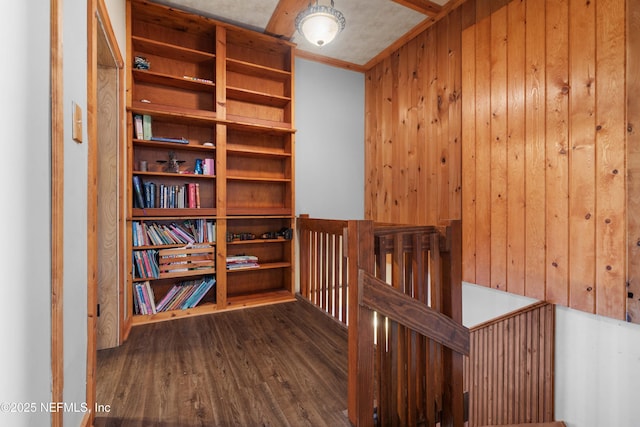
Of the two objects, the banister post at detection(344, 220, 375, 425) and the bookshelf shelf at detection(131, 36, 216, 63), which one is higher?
the bookshelf shelf at detection(131, 36, 216, 63)

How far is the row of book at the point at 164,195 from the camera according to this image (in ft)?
8.29

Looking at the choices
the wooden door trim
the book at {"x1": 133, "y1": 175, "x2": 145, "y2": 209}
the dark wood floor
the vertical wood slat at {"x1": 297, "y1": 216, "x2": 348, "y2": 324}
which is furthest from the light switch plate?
the vertical wood slat at {"x1": 297, "y1": 216, "x2": 348, "y2": 324}

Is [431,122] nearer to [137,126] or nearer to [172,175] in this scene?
[172,175]

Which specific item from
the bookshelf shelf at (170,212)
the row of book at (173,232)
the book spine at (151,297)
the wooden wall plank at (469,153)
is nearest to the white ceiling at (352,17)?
the wooden wall plank at (469,153)

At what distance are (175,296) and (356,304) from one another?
210cm

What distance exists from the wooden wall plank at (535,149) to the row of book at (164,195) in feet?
9.63

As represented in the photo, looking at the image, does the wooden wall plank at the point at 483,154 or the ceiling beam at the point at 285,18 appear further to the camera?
the ceiling beam at the point at 285,18

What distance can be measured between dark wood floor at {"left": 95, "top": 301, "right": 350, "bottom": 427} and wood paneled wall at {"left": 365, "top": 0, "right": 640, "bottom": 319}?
5.15 feet

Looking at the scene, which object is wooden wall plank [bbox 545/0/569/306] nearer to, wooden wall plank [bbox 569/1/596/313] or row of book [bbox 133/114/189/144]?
wooden wall plank [bbox 569/1/596/313]

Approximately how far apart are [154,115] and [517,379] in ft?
12.4

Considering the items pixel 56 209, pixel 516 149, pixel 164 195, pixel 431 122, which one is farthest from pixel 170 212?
pixel 516 149

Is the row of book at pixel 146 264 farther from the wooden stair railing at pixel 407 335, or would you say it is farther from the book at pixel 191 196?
the wooden stair railing at pixel 407 335

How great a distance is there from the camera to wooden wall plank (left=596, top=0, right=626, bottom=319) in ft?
5.37

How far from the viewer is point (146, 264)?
8.28ft
